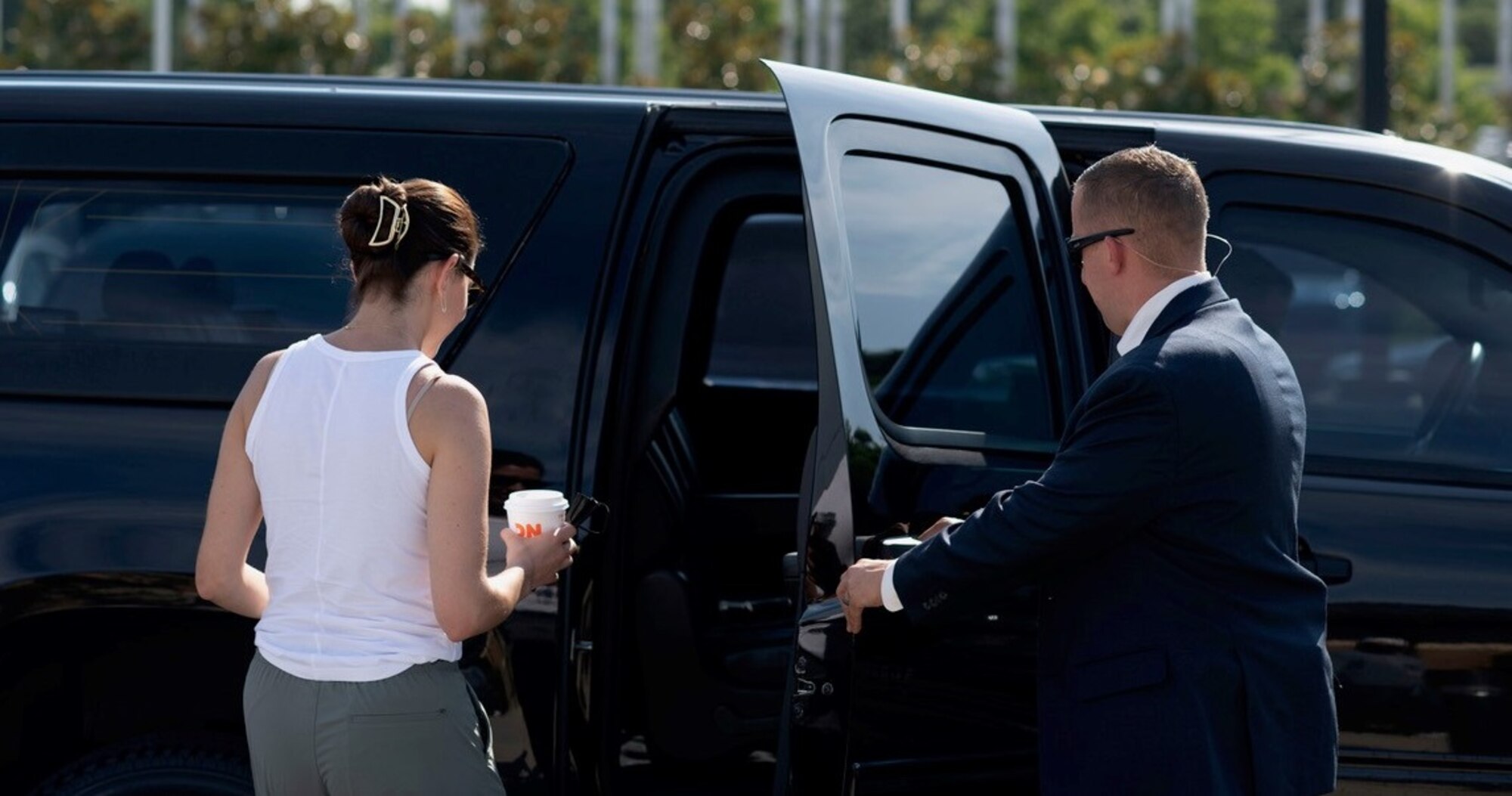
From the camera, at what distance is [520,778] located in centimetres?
295

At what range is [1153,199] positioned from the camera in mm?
2508

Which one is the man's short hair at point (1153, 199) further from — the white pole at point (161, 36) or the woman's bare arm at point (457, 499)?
the white pole at point (161, 36)

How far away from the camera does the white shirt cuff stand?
2.53 meters

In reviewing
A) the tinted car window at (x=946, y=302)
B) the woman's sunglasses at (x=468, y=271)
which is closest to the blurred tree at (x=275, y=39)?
the tinted car window at (x=946, y=302)

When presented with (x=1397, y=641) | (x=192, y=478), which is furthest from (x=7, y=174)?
(x=1397, y=641)

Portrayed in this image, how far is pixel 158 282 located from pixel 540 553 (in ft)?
3.46

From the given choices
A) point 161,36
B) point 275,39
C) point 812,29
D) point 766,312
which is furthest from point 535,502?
point 812,29

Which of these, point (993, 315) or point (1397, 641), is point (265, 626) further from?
point (1397, 641)

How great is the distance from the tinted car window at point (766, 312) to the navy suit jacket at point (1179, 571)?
5.08 ft

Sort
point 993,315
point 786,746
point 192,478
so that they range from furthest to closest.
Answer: point 993,315 → point 192,478 → point 786,746

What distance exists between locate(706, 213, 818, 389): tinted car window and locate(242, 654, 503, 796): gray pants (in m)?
1.70

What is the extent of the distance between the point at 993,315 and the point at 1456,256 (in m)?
0.93

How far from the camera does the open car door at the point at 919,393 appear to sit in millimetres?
2660

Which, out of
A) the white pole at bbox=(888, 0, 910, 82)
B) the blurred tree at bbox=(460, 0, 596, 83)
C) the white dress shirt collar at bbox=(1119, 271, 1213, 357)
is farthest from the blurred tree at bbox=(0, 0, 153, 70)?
the white dress shirt collar at bbox=(1119, 271, 1213, 357)
